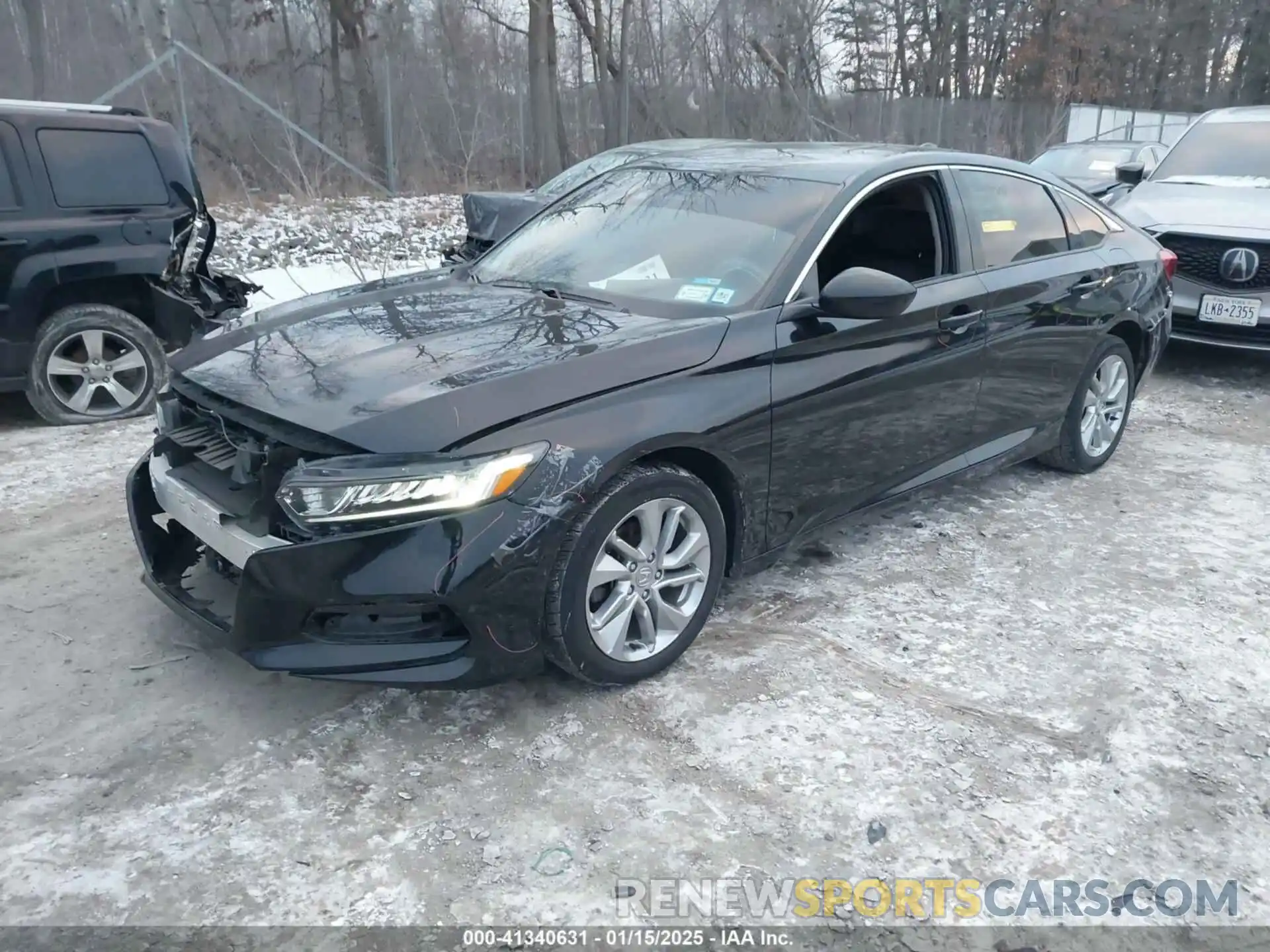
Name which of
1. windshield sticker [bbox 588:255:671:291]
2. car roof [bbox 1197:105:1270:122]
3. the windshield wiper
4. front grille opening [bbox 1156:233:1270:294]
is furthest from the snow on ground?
car roof [bbox 1197:105:1270:122]

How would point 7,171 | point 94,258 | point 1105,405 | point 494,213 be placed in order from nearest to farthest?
point 1105,405, point 7,171, point 94,258, point 494,213

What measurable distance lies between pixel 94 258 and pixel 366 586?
4236 millimetres

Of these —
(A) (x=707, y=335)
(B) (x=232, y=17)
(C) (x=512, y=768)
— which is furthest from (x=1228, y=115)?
(B) (x=232, y=17)

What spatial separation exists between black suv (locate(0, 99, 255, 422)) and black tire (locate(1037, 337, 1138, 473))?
16.1 ft

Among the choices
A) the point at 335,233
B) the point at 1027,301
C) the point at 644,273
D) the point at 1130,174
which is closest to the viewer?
the point at 644,273

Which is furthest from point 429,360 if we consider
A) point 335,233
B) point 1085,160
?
point 1085,160

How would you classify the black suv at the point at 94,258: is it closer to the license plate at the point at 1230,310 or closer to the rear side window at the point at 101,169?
the rear side window at the point at 101,169

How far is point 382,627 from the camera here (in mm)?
2820

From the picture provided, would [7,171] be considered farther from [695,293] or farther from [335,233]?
[335,233]

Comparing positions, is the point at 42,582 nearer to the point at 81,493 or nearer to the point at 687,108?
the point at 81,493

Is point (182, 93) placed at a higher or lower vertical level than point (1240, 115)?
higher

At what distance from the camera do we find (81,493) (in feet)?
16.0

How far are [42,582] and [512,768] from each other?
227 centimetres

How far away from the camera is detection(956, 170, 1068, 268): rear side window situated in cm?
434
